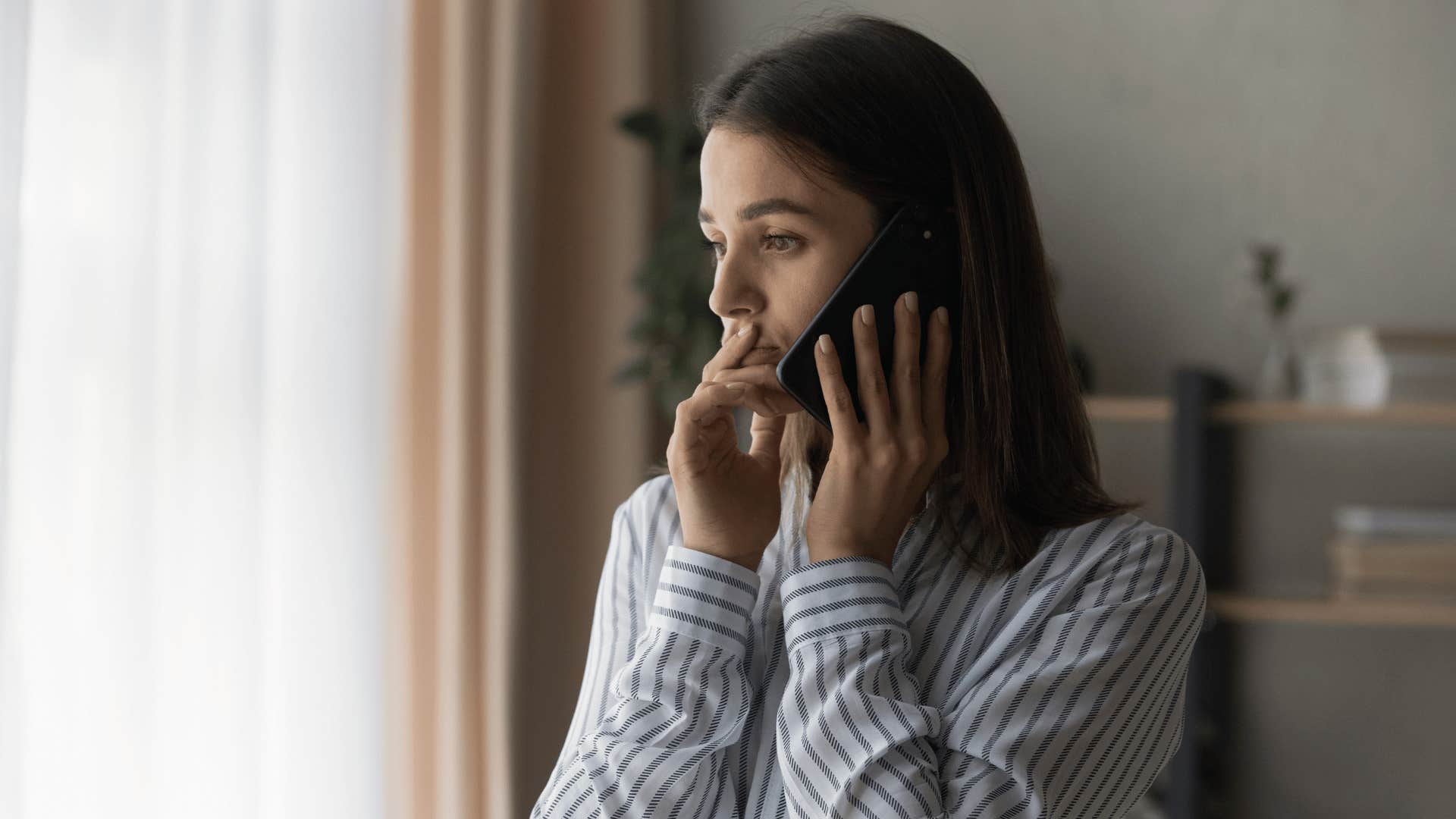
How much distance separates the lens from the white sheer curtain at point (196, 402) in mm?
1552

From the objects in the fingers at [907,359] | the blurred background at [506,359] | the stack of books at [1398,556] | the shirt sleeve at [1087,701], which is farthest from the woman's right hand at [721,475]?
the stack of books at [1398,556]

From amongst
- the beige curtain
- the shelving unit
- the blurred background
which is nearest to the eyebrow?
the blurred background

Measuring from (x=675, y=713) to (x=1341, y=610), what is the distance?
1.67 metres

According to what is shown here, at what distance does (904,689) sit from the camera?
89 centimetres

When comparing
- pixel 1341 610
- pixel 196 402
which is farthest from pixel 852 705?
pixel 1341 610

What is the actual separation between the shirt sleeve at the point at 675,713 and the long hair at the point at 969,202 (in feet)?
0.68

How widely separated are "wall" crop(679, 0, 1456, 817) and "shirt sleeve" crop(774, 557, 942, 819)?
177 cm

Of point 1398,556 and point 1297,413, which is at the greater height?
point 1297,413

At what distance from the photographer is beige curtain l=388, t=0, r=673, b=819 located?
2.14 metres

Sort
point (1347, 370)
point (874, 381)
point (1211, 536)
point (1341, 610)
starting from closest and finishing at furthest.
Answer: point (874, 381), point (1341, 610), point (1347, 370), point (1211, 536)

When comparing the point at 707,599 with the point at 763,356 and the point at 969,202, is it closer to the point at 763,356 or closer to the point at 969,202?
the point at 763,356

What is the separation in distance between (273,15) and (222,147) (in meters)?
0.25

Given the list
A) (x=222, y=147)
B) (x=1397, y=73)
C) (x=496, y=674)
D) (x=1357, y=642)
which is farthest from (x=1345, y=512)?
(x=222, y=147)

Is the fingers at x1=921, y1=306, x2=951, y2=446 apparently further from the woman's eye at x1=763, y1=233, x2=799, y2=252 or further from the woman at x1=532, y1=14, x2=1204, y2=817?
the woman's eye at x1=763, y1=233, x2=799, y2=252
